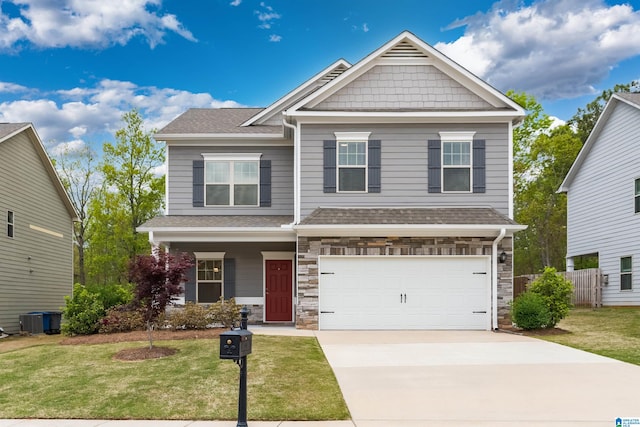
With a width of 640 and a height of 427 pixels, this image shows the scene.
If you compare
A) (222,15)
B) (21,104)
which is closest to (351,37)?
(222,15)

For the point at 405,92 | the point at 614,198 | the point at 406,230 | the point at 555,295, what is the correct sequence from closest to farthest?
the point at 555,295 → the point at 406,230 → the point at 405,92 → the point at 614,198

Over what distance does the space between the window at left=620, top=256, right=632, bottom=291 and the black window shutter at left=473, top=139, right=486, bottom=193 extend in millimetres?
8997

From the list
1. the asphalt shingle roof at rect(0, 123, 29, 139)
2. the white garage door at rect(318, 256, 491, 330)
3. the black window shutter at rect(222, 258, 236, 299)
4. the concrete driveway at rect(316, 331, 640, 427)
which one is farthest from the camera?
the asphalt shingle roof at rect(0, 123, 29, 139)

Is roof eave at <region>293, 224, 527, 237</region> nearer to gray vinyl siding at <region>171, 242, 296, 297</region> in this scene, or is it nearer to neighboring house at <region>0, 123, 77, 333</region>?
gray vinyl siding at <region>171, 242, 296, 297</region>

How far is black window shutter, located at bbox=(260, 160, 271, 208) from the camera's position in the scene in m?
18.6

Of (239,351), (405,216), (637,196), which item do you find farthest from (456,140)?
(239,351)

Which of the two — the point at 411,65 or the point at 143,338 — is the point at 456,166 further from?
the point at 143,338

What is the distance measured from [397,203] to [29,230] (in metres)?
13.1

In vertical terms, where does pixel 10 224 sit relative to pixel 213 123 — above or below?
below

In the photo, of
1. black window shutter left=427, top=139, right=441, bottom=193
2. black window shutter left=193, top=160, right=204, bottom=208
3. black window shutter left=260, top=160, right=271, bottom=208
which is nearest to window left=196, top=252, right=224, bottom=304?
black window shutter left=193, top=160, right=204, bottom=208

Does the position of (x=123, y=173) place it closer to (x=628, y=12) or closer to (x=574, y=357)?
(x=574, y=357)

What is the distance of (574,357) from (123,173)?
22738 mm

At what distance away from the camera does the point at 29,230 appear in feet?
68.1

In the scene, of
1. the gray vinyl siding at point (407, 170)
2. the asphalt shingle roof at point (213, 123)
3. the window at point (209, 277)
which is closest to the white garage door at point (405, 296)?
the gray vinyl siding at point (407, 170)
